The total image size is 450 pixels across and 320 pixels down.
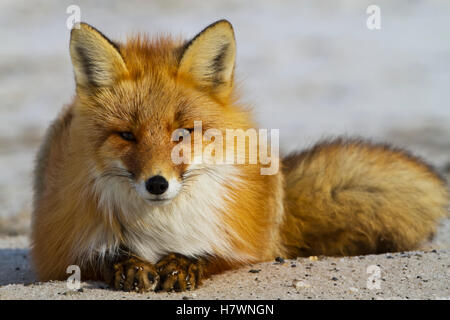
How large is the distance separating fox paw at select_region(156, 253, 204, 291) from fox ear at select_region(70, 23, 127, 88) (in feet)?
4.46

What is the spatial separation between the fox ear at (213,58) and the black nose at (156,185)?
3.12 feet

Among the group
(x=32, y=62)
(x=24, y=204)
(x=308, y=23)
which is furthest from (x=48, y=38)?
(x=24, y=204)

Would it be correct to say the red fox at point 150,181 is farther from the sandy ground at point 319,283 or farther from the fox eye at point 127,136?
the sandy ground at point 319,283

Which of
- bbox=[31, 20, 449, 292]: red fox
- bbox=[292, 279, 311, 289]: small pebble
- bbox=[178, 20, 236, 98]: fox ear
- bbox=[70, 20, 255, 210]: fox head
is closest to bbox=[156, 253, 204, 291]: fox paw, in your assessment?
bbox=[31, 20, 449, 292]: red fox

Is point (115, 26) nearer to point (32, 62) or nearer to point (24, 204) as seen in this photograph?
point (32, 62)

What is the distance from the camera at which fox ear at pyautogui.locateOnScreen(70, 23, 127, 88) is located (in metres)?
4.32

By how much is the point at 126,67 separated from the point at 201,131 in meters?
0.73

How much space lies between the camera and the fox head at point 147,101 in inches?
158

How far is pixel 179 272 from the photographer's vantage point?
4305 mm

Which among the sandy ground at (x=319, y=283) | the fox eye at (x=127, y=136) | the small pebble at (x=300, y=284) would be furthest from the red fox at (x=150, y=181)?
the small pebble at (x=300, y=284)

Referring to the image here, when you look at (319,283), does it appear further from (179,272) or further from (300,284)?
(179,272)

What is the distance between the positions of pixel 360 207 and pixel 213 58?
6.68 ft

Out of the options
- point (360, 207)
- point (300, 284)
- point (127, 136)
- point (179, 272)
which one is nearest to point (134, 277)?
point (179, 272)

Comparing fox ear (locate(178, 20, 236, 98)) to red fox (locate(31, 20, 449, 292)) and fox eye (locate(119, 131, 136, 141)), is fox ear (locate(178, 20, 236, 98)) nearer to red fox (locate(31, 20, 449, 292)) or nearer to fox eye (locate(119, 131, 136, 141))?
red fox (locate(31, 20, 449, 292))
